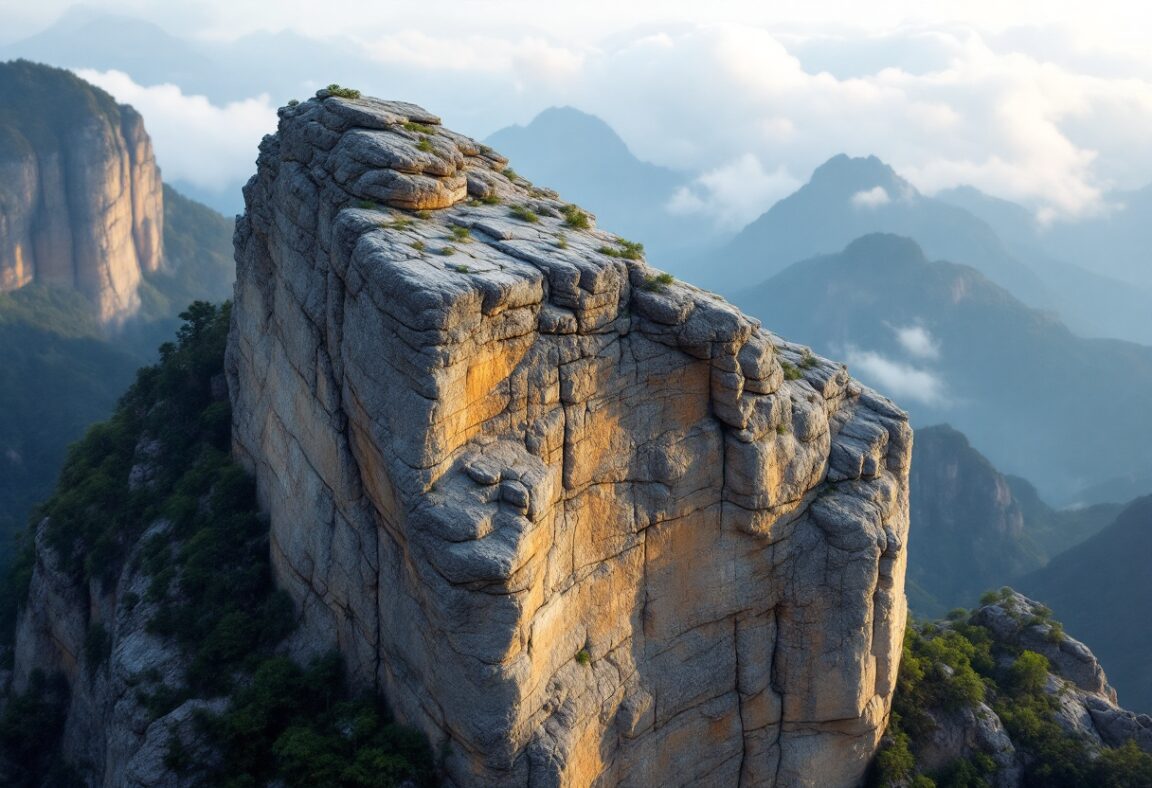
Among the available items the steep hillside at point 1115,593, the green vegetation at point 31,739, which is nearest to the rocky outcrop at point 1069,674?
the green vegetation at point 31,739

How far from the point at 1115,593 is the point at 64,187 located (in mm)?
193527

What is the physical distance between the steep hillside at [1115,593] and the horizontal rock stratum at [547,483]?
84198mm

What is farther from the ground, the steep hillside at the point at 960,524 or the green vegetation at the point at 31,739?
the green vegetation at the point at 31,739

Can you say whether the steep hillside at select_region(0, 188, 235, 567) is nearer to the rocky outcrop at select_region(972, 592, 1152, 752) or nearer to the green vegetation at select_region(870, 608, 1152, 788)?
the green vegetation at select_region(870, 608, 1152, 788)

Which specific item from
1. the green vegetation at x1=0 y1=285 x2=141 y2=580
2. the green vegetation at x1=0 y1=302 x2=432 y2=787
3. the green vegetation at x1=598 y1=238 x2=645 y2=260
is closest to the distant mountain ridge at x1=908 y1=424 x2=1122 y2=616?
the green vegetation at x1=0 y1=285 x2=141 y2=580

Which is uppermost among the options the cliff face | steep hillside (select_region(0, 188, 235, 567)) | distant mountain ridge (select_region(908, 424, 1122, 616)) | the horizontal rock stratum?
the horizontal rock stratum

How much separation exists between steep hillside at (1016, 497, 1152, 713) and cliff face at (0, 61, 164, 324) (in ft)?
584

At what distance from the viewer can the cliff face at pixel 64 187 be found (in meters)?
166

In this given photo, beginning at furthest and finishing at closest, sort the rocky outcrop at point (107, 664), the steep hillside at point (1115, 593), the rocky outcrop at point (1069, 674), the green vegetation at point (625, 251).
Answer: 1. the steep hillside at point (1115, 593)
2. the rocky outcrop at point (1069, 674)
3. the rocky outcrop at point (107, 664)
4. the green vegetation at point (625, 251)

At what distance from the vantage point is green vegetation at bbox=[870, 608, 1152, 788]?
38.4 meters

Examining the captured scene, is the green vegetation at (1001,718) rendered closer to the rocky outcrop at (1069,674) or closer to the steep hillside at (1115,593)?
the rocky outcrop at (1069,674)

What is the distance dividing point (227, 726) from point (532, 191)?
23359mm

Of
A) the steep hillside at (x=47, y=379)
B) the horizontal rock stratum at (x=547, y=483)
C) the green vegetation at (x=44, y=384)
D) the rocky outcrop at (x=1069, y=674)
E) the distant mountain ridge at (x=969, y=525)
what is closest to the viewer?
the horizontal rock stratum at (x=547, y=483)

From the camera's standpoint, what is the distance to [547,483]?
26.9m
